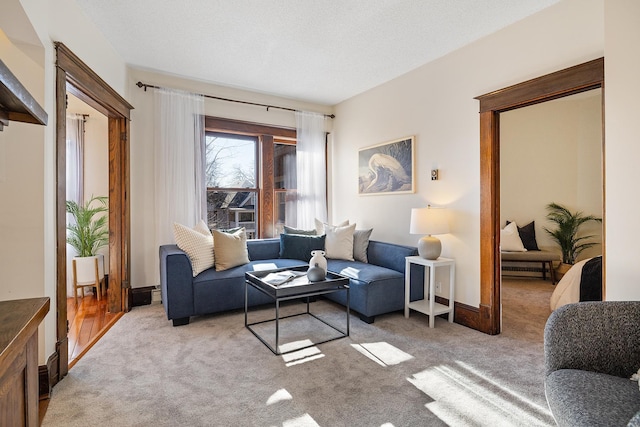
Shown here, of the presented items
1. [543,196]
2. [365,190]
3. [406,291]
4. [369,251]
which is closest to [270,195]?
[365,190]

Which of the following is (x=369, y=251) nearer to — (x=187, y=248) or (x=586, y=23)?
(x=187, y=248)

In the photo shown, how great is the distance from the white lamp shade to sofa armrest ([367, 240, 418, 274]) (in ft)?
1.34

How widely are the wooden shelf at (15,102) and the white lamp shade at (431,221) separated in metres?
2.92

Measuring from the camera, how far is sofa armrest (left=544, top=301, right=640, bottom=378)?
1.39m

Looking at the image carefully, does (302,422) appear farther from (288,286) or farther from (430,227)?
(430,227)

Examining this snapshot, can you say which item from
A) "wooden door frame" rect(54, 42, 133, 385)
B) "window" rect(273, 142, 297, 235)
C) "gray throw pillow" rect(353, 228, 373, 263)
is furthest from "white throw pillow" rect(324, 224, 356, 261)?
"wooden door frame" rect(54, 42, 133, 385)

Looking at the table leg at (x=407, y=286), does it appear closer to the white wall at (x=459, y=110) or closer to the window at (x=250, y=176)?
the white wall at (x=459, y=110)

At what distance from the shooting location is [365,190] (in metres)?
4.58

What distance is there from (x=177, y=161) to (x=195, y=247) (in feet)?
4.05

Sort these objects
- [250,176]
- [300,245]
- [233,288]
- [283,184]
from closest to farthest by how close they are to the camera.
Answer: [233,288], [300,245], [250,176], [283,184]

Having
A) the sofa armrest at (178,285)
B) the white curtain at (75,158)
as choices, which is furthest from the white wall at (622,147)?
the white curtain at (75,158)

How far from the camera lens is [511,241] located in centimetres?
526

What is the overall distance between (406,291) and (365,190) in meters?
1.66

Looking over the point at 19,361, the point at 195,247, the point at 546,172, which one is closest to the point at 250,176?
the point at 195,247
